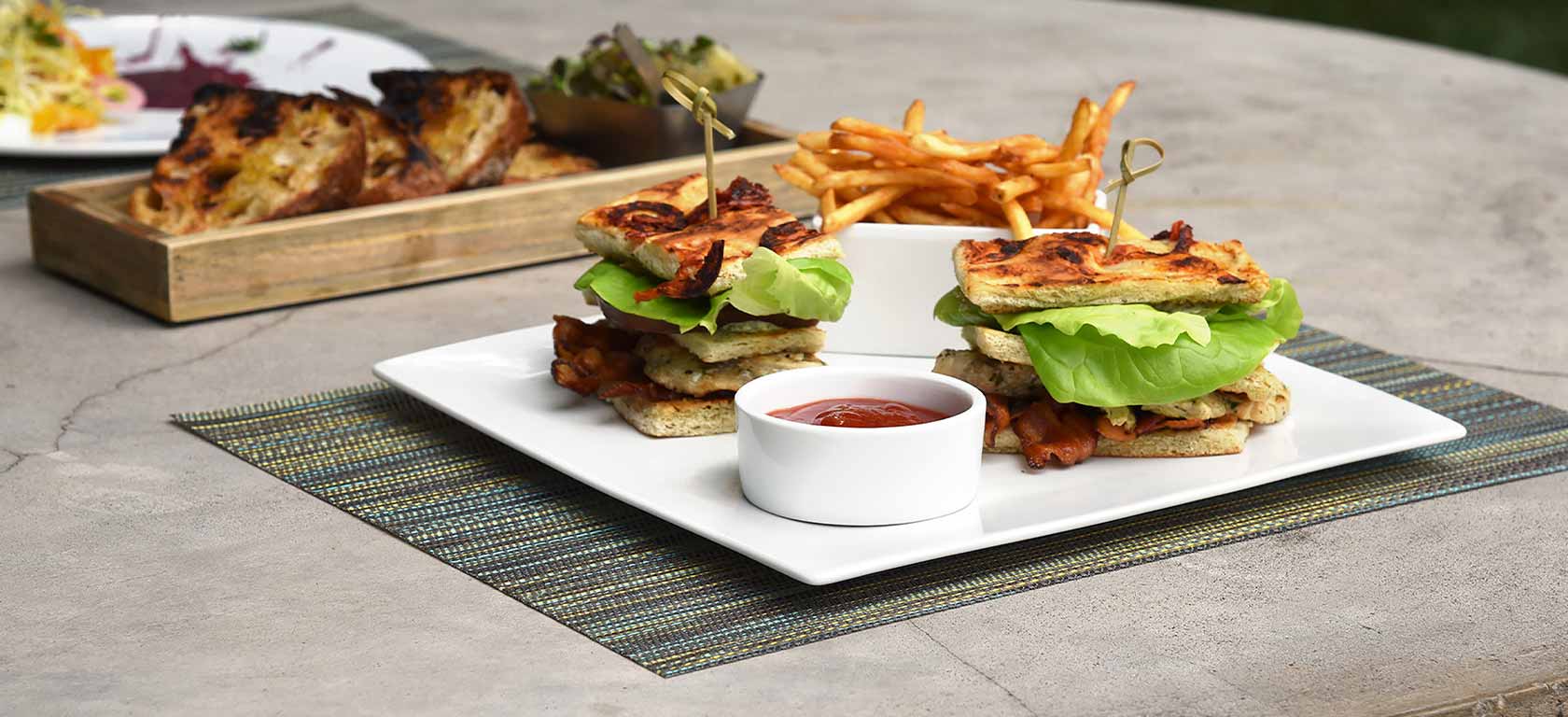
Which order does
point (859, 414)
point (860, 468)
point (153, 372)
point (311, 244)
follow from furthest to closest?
point (311, 244), point (153, 372), point (859, 414), point (860, 468)

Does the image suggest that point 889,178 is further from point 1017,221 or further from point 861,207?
point 1017,221

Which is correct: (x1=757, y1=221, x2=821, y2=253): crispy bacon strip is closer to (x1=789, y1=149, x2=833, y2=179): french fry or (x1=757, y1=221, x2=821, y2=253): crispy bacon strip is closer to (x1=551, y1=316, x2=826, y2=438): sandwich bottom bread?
(x1=551, y1=316, x2=826, y2=438): sandwich bottom bread

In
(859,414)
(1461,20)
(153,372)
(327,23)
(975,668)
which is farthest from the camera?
(1461,20)

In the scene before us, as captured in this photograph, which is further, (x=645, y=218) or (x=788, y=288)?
(x=645, y=218)

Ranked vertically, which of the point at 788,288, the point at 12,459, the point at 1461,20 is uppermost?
the point at 788,288

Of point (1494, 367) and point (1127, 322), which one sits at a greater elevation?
point (1127, 322)

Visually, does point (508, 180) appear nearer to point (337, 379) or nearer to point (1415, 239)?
point (337, 379)

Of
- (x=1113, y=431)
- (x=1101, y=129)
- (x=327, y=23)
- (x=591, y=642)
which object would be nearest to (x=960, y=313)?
(x=1113, y=431)

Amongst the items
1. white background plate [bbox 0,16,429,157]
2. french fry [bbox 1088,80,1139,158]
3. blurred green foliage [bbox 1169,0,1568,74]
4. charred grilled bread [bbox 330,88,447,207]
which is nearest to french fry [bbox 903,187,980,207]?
french fry [bbox 1088,80,1139,158]
